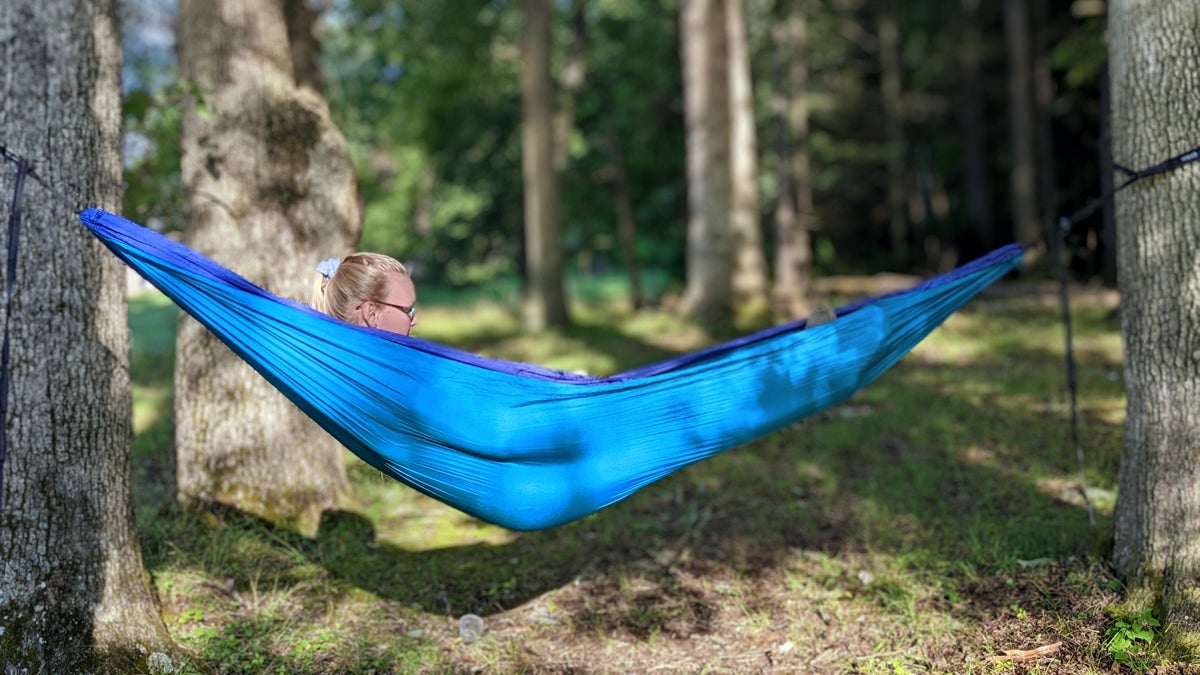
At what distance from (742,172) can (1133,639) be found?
28.2ft

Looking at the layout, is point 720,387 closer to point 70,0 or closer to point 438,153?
point 70,0

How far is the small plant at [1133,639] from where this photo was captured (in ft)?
8.59

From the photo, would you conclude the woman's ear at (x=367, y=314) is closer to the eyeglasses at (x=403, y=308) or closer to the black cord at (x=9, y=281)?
the eyeglasses at (x=403, y=308)

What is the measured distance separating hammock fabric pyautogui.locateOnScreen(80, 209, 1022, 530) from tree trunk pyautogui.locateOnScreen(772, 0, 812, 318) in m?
7.67

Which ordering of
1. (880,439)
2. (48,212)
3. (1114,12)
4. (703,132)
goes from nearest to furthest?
(48,212), (1114,12), (880,439), (703,132)

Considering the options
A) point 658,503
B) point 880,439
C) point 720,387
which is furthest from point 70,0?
point 880,439

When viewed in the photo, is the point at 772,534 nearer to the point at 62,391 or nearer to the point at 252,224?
the point at 252,224

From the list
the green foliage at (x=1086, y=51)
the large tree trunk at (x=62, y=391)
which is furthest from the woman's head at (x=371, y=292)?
the green foliage at (x=1086, y=51)

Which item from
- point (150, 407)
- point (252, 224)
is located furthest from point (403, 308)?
point (150, 407)

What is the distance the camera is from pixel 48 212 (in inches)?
102

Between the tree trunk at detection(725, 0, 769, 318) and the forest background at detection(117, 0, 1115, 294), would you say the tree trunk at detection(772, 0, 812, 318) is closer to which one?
the forest background at detection(117, 0, 1115, 294)

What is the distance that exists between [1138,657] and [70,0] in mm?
3689

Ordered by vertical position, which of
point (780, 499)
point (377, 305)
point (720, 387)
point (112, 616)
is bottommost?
point (780, 499)

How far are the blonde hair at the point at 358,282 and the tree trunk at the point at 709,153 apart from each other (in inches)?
284
